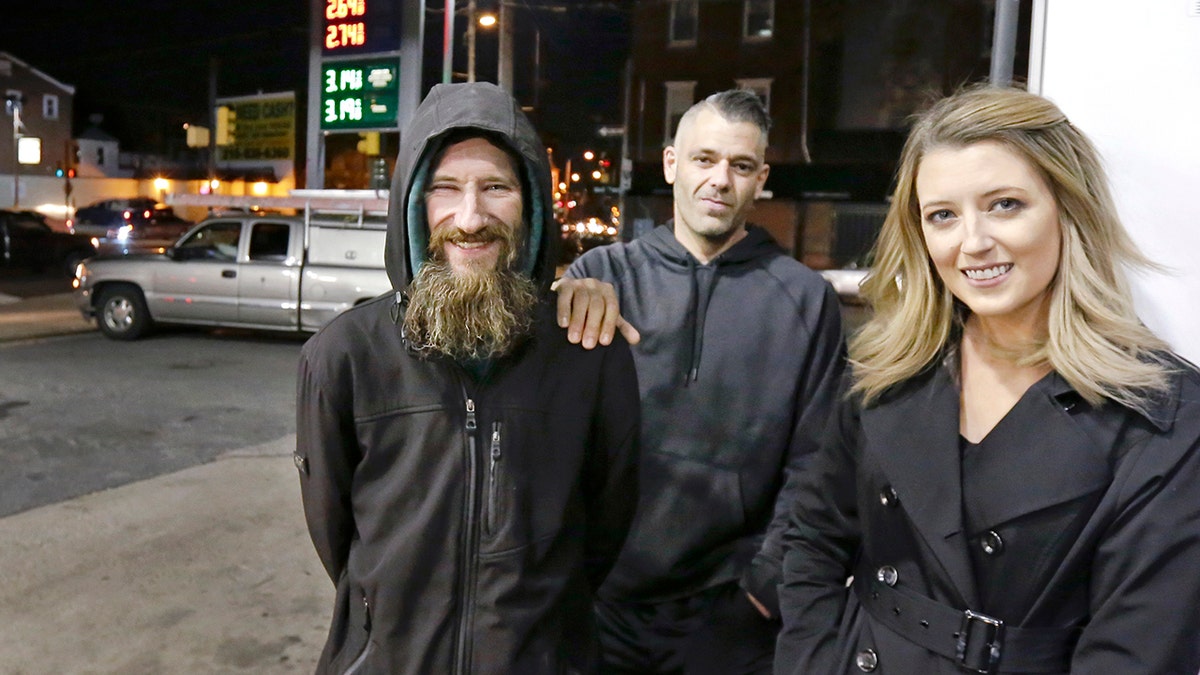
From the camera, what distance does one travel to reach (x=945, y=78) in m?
27.0

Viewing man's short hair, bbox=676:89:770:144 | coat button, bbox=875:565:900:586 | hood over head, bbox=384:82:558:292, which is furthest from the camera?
man's short hair, bbox=676:89:770:144

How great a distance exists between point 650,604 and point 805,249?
2605 centimetres

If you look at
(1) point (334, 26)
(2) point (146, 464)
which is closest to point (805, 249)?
(1) point (334, 26)

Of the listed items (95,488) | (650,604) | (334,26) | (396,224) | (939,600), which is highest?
(334,26)

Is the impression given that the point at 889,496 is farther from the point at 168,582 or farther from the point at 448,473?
the point at 168,582

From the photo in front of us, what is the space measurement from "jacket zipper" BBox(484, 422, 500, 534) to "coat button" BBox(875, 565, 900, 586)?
0.71 metres

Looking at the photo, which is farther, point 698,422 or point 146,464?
point 146,464

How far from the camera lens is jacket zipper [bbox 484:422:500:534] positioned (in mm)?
1791

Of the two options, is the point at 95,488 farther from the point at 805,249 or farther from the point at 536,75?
the point at 536,75

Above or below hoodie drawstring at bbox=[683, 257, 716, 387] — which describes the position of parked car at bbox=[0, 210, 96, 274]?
below

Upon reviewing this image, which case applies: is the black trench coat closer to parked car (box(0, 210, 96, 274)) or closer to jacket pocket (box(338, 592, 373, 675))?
jacket pocket (box(338, 592, 373, 675))

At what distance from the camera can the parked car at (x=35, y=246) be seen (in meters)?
23.8

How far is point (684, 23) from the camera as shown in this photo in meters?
29.2

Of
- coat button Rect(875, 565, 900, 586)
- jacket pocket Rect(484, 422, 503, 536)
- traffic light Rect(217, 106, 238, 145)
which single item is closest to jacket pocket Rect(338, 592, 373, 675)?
jacket pocket Rect(484, 422, 503, 536)
